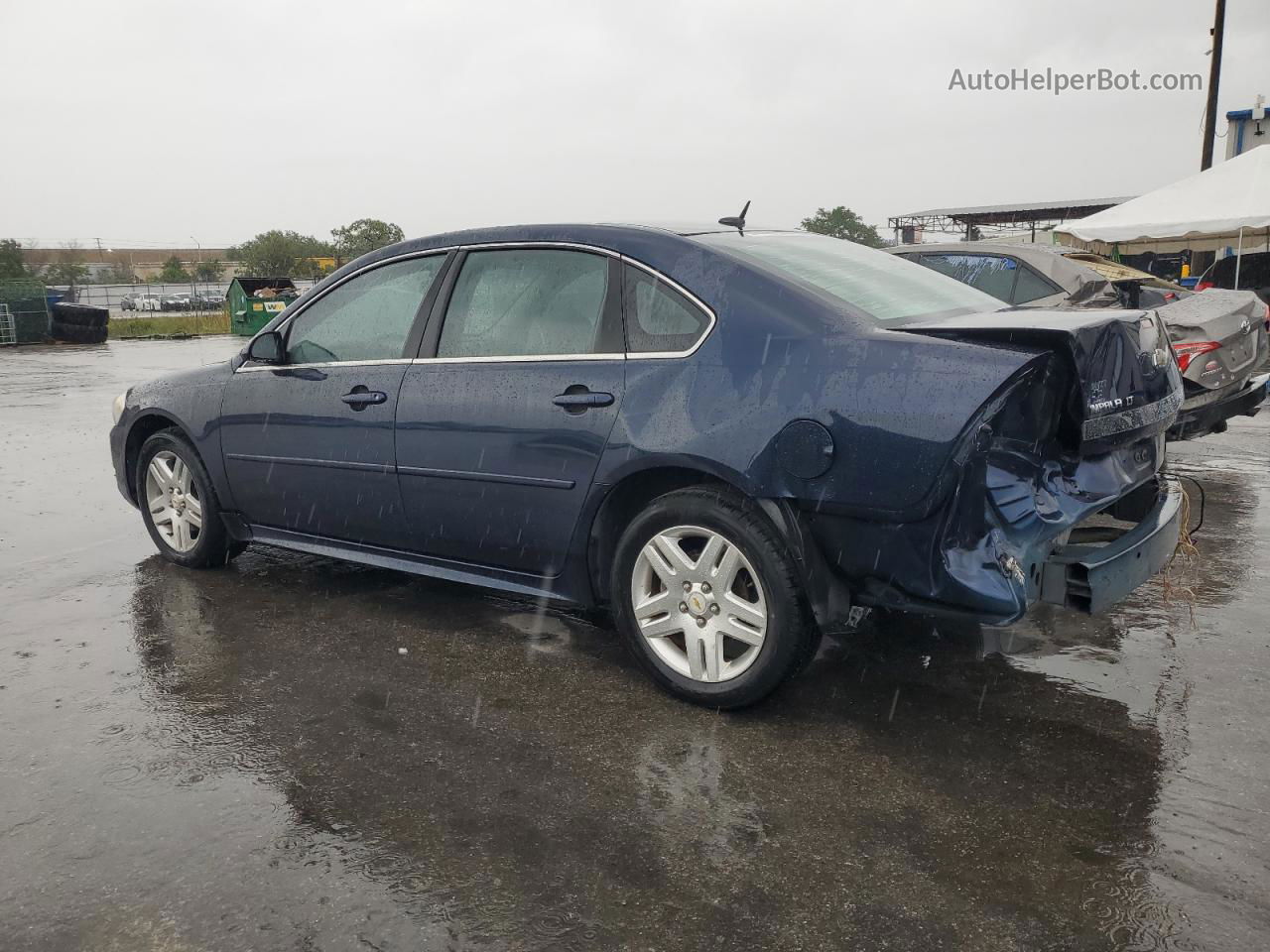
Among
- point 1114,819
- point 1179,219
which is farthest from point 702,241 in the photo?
point 1179,219

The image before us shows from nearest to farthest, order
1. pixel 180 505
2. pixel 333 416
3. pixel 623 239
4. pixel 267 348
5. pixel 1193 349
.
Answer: pixel 623 239, pixel 333 416, pixel 267 348, pixel 180 505, pixel 1193 349

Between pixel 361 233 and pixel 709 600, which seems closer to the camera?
pixel 709 600

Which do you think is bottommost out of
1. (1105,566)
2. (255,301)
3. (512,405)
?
(1105,566)

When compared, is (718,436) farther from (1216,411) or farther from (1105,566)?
(1216,411)

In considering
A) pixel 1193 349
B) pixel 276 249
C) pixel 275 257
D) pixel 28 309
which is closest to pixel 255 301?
pixel 28 309

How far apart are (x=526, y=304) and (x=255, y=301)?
27697mm

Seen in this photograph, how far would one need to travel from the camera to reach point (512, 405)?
161 inches

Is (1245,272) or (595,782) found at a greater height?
(1245,272)

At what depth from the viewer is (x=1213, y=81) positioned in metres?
25.5

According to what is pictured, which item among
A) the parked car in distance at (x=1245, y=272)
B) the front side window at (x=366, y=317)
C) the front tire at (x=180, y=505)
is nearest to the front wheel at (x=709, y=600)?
the front side window at (x=366, y=317)

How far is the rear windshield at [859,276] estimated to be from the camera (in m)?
3.79

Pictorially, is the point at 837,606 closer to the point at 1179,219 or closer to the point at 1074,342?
the point at 1074,342

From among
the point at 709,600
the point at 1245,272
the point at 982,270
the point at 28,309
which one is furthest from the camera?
the point at 28,309

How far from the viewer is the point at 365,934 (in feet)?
8.14
